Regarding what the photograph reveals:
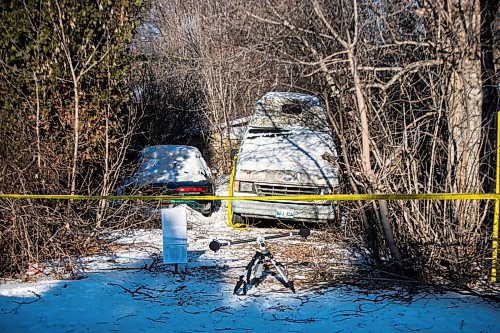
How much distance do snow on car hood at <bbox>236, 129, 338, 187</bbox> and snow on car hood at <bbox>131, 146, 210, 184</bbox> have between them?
1862 millimetres

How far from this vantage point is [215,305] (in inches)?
213

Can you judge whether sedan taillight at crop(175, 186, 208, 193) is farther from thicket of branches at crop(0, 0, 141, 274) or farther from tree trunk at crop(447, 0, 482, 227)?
tree trunk at crop(447, 0, 482, 227)

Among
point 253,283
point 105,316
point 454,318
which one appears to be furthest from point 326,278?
point 105,316

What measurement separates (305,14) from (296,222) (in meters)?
3.82

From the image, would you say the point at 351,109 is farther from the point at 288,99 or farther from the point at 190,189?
the point at 190,189

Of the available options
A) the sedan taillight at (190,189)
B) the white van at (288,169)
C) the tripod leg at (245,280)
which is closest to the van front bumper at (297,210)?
the white van at (288,169)

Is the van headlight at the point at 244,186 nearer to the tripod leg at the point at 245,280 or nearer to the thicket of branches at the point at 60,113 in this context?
the thicket of branches at the point at 60,113

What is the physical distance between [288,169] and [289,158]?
334mm

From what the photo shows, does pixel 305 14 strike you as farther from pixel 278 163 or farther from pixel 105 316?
pixel 105 316

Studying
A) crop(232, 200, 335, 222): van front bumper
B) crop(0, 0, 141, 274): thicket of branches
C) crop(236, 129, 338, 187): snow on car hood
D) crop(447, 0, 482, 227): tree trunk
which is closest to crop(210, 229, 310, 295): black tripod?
crop(447, 0, 482, 227): tree trunk

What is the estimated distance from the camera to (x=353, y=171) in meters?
7.34

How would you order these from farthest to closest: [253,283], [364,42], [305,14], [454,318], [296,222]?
[296,222] → [305,14] → [364,42] → [253,283] → [454,318]

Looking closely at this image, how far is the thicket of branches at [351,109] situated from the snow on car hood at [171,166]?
142 cm

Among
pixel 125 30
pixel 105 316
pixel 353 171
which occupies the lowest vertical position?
pixel 105 316
